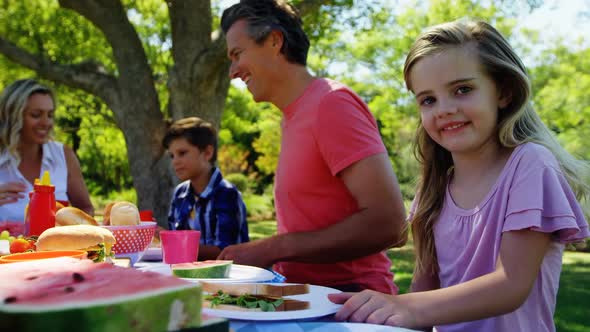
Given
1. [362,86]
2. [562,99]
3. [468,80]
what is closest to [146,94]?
[468,80]

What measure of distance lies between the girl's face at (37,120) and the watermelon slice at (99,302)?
3.66 metres

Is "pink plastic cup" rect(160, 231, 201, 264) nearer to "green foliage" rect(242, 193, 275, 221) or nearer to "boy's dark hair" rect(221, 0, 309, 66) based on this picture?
"boy's dark hair" rect(221, 0, 309, 66)

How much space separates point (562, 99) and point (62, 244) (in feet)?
66.9

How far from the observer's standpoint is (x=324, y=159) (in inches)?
100

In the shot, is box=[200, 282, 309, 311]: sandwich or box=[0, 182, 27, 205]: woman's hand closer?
box=[200, 282, 309, 311]: sandwich

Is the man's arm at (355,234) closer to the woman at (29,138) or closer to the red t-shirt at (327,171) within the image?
the red t-shirt at (327,171)

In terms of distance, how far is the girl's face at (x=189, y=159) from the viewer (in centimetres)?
438

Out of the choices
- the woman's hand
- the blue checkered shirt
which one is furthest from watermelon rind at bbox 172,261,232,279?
the woman's hand

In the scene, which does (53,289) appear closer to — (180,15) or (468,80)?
(468,80)

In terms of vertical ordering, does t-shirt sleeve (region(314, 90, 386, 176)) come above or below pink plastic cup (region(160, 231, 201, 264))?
above

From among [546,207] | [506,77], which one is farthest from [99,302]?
[506,77]

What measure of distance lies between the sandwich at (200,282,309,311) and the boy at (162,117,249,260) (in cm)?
190

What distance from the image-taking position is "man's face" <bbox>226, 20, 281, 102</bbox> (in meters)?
2.88

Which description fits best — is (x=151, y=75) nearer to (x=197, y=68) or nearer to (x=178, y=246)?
(x=197, y=68)
